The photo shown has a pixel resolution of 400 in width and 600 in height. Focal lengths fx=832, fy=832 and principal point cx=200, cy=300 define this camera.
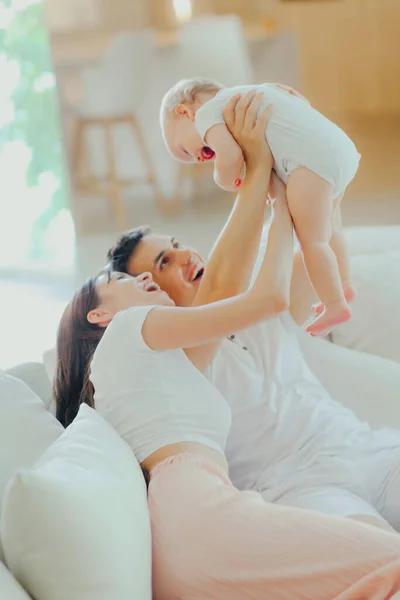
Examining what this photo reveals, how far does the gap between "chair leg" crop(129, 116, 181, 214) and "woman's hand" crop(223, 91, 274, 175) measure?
12.8 feet

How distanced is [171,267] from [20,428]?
0.45 m

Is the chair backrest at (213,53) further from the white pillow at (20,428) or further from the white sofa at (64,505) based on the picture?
the white pillow at (20,428)

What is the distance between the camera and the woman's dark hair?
1613 millimetres

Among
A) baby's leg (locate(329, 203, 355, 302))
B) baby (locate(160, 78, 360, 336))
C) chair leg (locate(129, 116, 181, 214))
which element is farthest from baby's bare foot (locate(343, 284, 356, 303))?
chair leg (locate(129, 116, 181, 214))

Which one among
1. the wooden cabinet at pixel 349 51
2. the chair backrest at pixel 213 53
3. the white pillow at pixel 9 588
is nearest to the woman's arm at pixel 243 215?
the white pillow at pixel 9 588

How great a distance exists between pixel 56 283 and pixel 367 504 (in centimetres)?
317

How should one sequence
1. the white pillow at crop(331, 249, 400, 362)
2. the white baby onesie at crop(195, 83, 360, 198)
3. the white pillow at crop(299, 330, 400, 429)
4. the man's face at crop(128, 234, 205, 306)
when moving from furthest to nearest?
1. the white pillow at crop(331, 249, 400, 362)
2. the white pillow at crop(299, 330, 400, 429)
3. the man's face at crop(128, 234, 205, 306)
4. the white baby onesie at crop(195, 83, 360, 198)

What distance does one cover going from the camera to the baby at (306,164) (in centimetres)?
137

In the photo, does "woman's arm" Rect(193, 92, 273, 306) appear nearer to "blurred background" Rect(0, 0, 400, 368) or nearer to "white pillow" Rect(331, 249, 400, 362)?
"white pillow" Rect(331, 249, 400, 362)

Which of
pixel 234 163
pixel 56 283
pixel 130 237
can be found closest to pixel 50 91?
pixel 56 283

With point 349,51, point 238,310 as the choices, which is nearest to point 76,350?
point 238,310

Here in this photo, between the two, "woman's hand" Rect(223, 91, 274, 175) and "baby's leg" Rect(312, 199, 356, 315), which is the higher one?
"woman's hand" Rect(223, 91, 274, 175)

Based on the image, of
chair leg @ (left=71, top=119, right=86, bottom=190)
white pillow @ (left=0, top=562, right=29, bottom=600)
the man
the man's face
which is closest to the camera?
white pillow @ (left=0, top=562, right=29, bottom=600)

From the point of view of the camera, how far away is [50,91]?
5172mm
